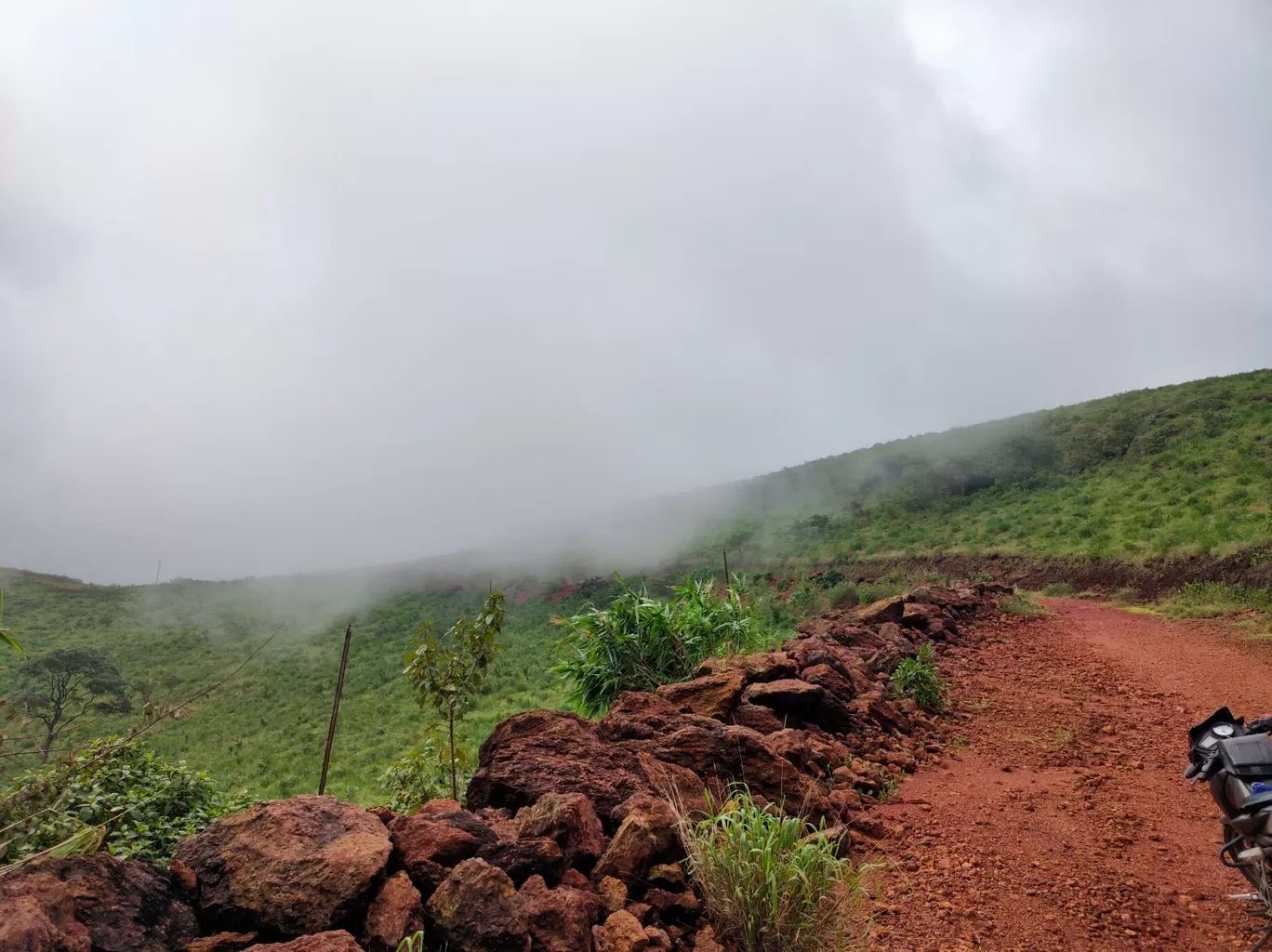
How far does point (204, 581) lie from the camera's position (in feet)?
194

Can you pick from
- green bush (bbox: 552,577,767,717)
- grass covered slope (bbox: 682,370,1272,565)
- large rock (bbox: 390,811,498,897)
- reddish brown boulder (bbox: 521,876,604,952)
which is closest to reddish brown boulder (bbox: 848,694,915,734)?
green bush (bbox: 552,577,767,717)

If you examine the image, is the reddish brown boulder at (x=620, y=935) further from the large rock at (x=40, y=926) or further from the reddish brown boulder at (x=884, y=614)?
the reddish brown boulder at (x=884, y=614)

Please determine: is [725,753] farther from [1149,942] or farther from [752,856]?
[1149,942]

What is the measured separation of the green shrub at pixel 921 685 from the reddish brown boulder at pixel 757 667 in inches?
55.7

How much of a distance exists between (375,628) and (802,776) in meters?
37.5

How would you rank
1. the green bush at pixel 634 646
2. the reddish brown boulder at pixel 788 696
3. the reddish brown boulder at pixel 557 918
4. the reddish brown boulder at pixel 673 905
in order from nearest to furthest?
the reddish brown boulder at pixel 557 918, the reddish brown boulder at pixel 673 905, the reddish brown boulder at pixel 788 696, the green bush at pixel 634 646

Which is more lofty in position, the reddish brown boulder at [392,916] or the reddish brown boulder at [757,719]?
the reddish brown boulder at [392,916]

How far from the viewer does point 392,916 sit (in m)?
2.88

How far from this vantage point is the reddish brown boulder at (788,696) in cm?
656

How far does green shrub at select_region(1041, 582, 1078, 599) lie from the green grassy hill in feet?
6.06

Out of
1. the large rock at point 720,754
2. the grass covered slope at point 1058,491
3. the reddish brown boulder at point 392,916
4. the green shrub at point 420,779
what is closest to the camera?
the reddish brown boulder at point 392,916

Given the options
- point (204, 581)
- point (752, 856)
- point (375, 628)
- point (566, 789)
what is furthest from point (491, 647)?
point (204, 581)

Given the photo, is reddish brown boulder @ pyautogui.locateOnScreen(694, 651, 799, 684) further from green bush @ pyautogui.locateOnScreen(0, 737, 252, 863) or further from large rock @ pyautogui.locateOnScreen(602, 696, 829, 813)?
green bush @ pyautogui.locateOnScreen(0, 737, 252, 863)

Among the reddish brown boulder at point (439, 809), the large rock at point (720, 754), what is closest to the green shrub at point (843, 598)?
the large rock at point (720, 754)
